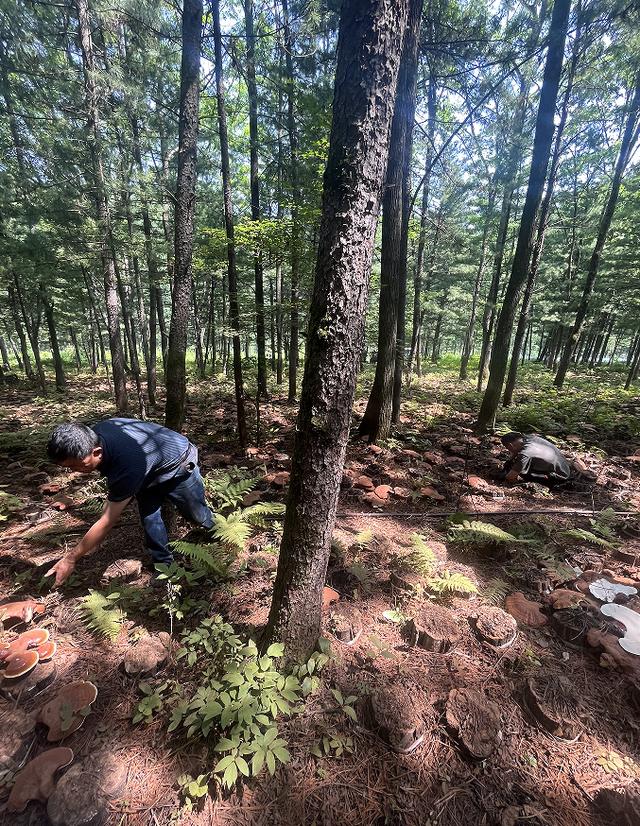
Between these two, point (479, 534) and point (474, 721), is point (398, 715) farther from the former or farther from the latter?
point (479, 534)

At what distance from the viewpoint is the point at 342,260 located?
1817mm

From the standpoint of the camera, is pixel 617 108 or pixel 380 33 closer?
pixel 380 33

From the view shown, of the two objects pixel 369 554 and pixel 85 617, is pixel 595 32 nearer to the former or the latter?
pixel 369 554

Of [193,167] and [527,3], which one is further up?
[527,3]

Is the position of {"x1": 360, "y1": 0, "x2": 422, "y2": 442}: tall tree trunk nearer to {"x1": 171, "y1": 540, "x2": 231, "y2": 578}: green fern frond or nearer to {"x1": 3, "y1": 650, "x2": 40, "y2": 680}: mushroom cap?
{"x1": 171, "y1": 540, "x2": 231, "y2": 578}: green fern frond

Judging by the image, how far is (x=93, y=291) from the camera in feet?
54.4

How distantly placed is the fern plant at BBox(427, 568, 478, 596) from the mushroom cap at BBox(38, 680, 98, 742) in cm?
253

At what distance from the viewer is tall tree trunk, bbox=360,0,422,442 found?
5.57 m

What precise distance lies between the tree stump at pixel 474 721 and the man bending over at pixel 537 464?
3854 mm

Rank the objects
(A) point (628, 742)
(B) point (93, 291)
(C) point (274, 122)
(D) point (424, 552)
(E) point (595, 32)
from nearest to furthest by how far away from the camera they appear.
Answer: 1. (A) point (628, 742)
2. (D) point (424, 552)
3. (E) point (595, 32)
4. (C) point (274, 122)
5. (B) point (93, 291)

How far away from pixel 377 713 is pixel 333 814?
48cm

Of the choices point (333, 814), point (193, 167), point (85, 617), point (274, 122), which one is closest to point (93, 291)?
point (274, 122)

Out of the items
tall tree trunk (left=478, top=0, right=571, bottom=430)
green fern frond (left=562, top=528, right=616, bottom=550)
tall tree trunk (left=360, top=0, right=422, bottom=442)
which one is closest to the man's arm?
green fern frond (left=562, top=528, right=616, bottom=550)

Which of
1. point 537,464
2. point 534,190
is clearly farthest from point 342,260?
point 534,190
